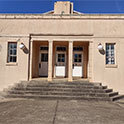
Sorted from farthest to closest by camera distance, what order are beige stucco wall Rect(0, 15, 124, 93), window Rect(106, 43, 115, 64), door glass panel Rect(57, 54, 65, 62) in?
door glass panel Rect(57, 54, 65, 62)
window Rect(106, 43, 115, 64)
beige stucco wall Rect(0, 15, 124, 93)

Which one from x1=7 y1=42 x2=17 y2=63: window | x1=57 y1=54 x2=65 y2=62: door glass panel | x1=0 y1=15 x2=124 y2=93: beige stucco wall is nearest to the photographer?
x1=0 y1=15 x2=124 y2=93: beige stucco wall

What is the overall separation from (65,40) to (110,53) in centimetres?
291

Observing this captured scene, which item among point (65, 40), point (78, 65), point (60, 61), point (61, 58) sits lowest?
point (78, 65)

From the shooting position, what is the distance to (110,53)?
798cm

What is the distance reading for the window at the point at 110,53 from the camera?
7.95 meters

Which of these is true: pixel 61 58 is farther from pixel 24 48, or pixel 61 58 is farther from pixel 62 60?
pixel 24 48

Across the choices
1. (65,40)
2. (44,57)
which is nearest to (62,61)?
(44,57)

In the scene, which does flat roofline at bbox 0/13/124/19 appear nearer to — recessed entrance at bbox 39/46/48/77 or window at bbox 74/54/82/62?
recessed entrance at bbox 39/46/48/77

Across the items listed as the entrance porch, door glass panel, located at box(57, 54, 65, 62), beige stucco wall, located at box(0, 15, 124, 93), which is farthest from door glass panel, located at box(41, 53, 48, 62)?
beige stucco wall, located at box(0, 15, 124, 93)

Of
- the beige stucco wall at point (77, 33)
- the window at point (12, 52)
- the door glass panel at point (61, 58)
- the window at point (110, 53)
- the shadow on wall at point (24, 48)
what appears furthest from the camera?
→ the door glass panel at point (61, 58)

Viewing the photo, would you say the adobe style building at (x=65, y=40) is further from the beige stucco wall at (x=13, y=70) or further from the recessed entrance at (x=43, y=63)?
the recessed entrance at (x=43, y=63)

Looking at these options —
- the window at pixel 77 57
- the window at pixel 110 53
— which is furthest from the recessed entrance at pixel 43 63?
the window at pixel 110 53

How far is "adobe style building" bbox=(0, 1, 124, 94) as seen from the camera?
7773 millimetres

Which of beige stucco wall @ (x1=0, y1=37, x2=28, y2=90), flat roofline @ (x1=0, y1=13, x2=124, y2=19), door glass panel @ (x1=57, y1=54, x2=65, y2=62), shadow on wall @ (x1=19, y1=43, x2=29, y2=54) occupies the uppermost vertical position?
flat roofline @ (x1=0, y1=13, x2=124, y2=19)
